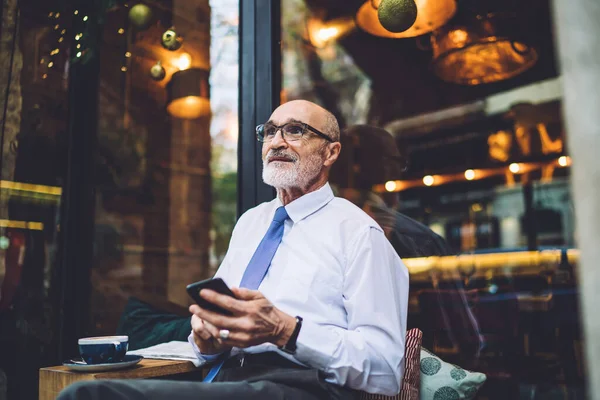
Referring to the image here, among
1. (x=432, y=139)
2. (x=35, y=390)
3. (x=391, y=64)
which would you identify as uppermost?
(x=391, y=64)

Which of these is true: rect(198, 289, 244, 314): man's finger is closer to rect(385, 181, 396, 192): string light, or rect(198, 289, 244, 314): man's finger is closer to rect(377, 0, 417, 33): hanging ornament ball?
rect(377, 0, 417, 33): hanging ornament ball

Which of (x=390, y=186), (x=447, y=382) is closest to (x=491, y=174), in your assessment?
(x=390, y=186)

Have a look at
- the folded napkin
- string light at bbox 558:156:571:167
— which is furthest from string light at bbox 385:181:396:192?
the folded napkin

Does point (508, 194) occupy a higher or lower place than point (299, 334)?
higher

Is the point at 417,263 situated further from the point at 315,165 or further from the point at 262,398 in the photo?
the point at 262,398

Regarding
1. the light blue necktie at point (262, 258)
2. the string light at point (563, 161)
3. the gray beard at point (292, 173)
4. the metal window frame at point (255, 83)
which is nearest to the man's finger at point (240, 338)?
the light blue necktie at point (262, 258)

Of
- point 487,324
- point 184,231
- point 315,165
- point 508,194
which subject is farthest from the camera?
point 508,194

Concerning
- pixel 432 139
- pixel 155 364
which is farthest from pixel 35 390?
pixel 432 139

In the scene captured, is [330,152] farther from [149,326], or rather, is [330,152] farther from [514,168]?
[514,168]

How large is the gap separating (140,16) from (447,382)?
2996mm

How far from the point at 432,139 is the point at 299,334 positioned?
229 inches

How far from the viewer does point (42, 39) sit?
3049 millimetres

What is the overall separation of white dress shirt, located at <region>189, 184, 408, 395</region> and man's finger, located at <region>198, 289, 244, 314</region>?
→ 21cm

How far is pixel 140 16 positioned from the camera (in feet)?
11.6
